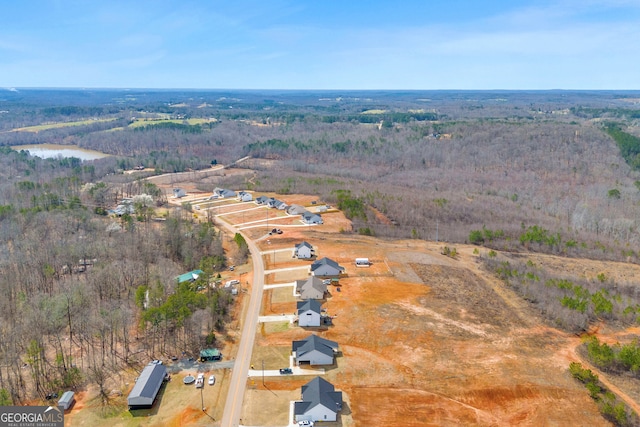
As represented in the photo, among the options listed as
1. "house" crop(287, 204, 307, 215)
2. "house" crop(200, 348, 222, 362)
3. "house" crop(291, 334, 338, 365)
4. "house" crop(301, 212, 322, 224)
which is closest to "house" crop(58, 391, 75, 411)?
"house" crop(200, 348, 222, 362)

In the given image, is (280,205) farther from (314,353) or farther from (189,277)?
(314,353)

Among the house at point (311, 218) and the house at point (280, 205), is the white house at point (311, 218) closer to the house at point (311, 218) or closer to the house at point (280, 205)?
the house at point (311, 218)

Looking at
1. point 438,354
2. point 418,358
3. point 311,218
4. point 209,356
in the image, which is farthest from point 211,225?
point 438,354

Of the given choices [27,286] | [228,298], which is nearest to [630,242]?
[228,298]

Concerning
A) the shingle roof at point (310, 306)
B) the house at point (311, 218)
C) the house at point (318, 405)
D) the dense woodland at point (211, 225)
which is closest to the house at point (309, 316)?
the shingle roof at point (310, 306)

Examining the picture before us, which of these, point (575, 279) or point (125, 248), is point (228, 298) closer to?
point (125, 248)

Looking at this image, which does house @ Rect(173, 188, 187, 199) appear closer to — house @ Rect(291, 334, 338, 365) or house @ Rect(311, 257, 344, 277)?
house @ Rect(311, 257, 344, 277)
